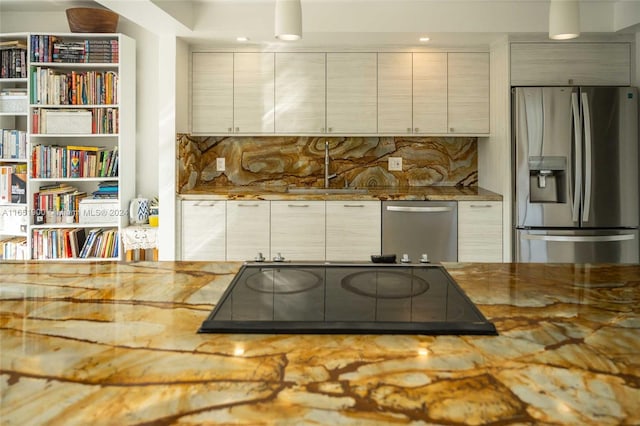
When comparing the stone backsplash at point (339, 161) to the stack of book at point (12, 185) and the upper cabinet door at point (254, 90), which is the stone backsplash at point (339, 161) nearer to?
the upper cabinet door at point (254, 90)

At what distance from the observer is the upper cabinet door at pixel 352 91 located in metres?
4.64

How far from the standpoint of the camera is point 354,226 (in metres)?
Answer: 4.40

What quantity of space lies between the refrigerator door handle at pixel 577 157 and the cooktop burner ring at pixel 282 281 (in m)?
3.13

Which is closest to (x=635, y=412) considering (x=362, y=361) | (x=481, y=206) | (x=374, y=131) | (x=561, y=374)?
(x=561, y=374)

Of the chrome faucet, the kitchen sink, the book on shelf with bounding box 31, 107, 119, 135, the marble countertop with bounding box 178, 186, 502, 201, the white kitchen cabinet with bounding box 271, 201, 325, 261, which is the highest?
the book on shelf with bounding box 31, 107, 119, 135

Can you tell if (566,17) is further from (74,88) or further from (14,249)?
(14,249)

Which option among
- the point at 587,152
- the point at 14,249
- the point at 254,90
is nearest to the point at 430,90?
the point at 587,152

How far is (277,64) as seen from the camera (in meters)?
4.63

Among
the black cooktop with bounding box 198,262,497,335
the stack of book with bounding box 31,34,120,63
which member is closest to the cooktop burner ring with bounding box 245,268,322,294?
the black cooktop with bounding box 198,262,497,335

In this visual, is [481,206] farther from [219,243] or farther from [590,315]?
[590,315]

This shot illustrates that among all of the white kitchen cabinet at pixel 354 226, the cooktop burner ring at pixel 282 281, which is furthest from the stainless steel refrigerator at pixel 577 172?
the cooktop burner ring at pixel 282 281

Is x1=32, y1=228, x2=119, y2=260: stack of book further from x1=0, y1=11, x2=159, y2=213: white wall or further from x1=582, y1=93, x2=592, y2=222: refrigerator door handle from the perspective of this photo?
x1=582, y1=93, x2=592, y2=222: refrigerator door handle

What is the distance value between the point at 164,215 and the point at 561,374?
3.81m

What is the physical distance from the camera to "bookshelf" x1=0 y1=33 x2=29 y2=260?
15.8 ft
